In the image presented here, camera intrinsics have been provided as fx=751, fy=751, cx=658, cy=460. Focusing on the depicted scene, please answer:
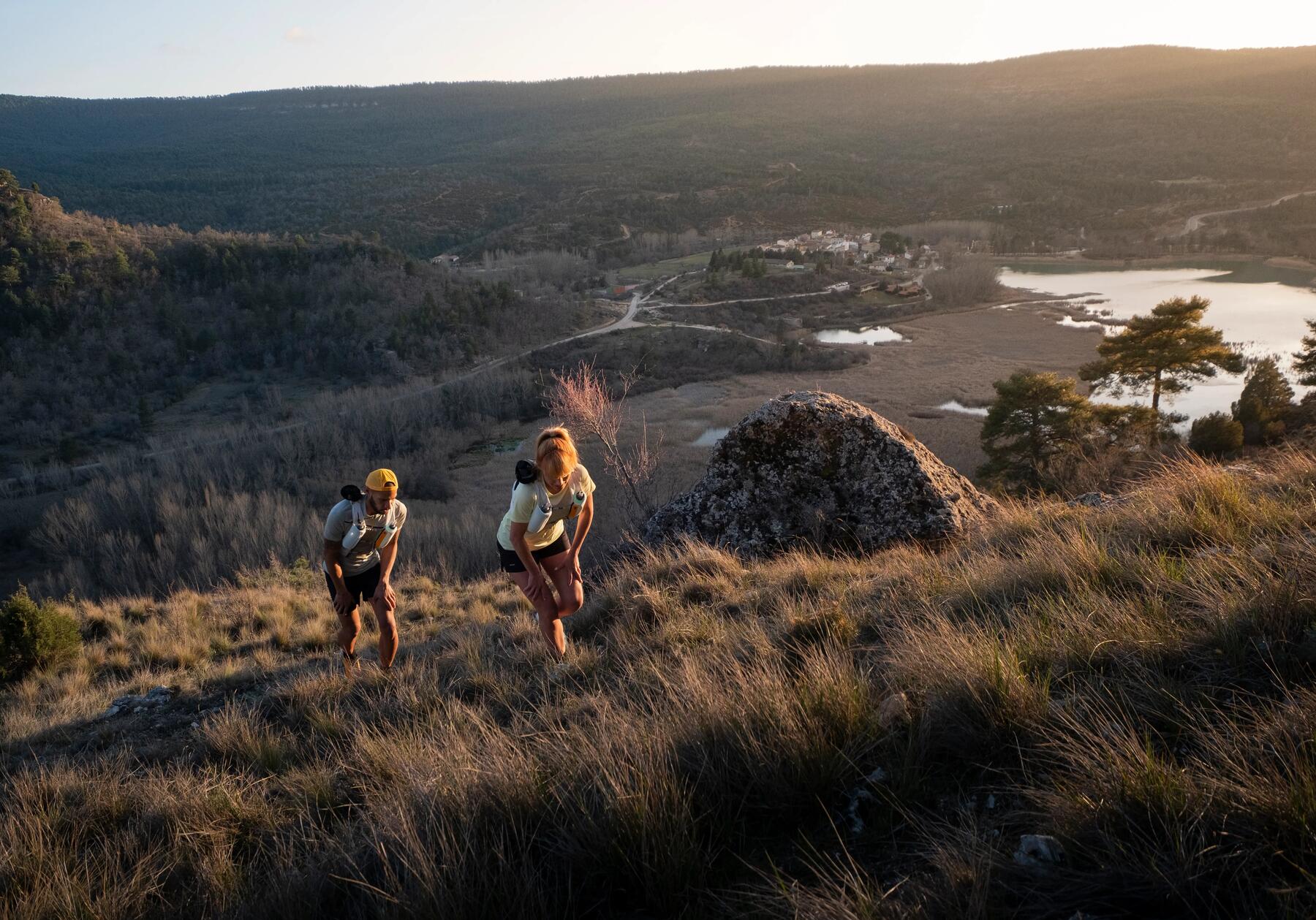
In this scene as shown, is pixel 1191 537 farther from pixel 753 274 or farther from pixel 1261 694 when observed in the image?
pixel 753 274

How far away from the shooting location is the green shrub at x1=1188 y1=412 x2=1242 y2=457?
19.1 m

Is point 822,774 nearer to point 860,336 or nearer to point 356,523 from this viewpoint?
point 356,523

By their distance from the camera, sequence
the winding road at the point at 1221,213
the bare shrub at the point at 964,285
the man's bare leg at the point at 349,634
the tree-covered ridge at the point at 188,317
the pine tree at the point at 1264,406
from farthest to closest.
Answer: the winding road at the point at 1221,213, the bare shrub at the point at 964,285, the tree-covered ridge at the point at 188,317, the pine tree at the point at 1264,406, the man's bare leg at the point at 349,634

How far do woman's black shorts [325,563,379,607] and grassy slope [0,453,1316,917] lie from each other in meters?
1.25

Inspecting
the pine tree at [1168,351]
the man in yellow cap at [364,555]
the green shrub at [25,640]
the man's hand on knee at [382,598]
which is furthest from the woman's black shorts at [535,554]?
the pine tree at [1168,351]

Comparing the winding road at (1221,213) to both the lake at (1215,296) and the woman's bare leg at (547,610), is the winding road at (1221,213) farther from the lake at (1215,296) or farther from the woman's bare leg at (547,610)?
the woman's bare leg at (547,610)

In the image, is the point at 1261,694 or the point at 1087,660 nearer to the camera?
the point at 1261,694

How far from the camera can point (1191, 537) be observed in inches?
159

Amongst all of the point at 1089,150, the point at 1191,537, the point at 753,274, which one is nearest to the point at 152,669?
the point at 1191,537

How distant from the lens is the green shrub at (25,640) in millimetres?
8047

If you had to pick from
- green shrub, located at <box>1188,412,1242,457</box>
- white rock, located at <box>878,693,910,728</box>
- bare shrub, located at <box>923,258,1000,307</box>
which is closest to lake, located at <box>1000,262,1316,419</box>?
bare shrub, located at <box>923,258,1000,307</box>

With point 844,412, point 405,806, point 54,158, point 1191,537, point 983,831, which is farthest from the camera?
point 54,158

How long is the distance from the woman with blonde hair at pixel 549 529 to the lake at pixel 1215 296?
28.8 meters

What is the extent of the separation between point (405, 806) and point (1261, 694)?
269cm
